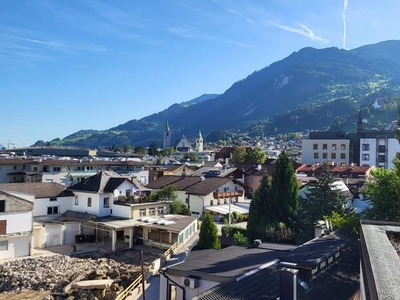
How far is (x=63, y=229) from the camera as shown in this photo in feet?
130

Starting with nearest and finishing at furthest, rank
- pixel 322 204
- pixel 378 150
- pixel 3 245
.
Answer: pixel 322 204 → pixel 3 245 → pixel 378 150

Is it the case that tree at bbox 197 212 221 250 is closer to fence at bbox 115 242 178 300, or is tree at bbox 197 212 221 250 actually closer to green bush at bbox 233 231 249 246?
green bush at bbox 233 231 249 246

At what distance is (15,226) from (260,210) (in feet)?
76.2

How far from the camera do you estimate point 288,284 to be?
1168cm

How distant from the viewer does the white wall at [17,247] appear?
35003 mm

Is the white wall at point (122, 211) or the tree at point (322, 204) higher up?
the tree at point (322, 204)

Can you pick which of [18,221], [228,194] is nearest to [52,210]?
[18,221]

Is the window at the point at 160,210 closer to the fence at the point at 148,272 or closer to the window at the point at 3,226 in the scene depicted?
the fence at the point at 148,272

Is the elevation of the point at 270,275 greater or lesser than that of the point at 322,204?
greater

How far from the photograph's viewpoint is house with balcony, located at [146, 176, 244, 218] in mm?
49938

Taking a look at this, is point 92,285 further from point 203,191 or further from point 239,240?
point 203,191

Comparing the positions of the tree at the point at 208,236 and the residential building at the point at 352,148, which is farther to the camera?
the residential building at the point at 352,148

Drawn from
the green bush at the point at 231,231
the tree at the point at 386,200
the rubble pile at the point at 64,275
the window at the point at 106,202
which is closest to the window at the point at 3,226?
the rubble pile at the point at 64,275

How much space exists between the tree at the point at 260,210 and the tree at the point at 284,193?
0.49 m
